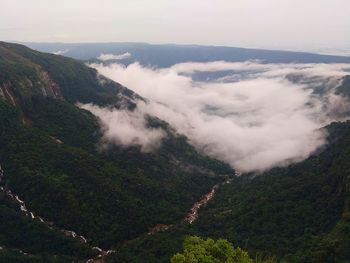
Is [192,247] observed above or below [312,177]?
above

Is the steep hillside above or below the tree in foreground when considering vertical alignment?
below

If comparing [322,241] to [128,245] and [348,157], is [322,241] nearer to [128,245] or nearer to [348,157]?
[348,157]

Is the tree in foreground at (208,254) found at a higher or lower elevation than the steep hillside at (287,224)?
higher

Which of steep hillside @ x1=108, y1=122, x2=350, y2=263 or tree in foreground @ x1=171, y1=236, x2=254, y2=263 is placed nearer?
tree in foreground @ x1=171, y1=236, x2=254, y2=263

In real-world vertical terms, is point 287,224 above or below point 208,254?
below

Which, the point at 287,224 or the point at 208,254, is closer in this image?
the point at 208,254

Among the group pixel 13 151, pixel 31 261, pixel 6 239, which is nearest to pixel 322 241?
pixel 31 261

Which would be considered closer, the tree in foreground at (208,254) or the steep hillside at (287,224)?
the tree in foreground at (208,254)

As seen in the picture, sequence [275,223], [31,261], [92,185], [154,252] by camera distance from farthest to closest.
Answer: [92,185]
[275,223]
[154,252]
[31,261]
